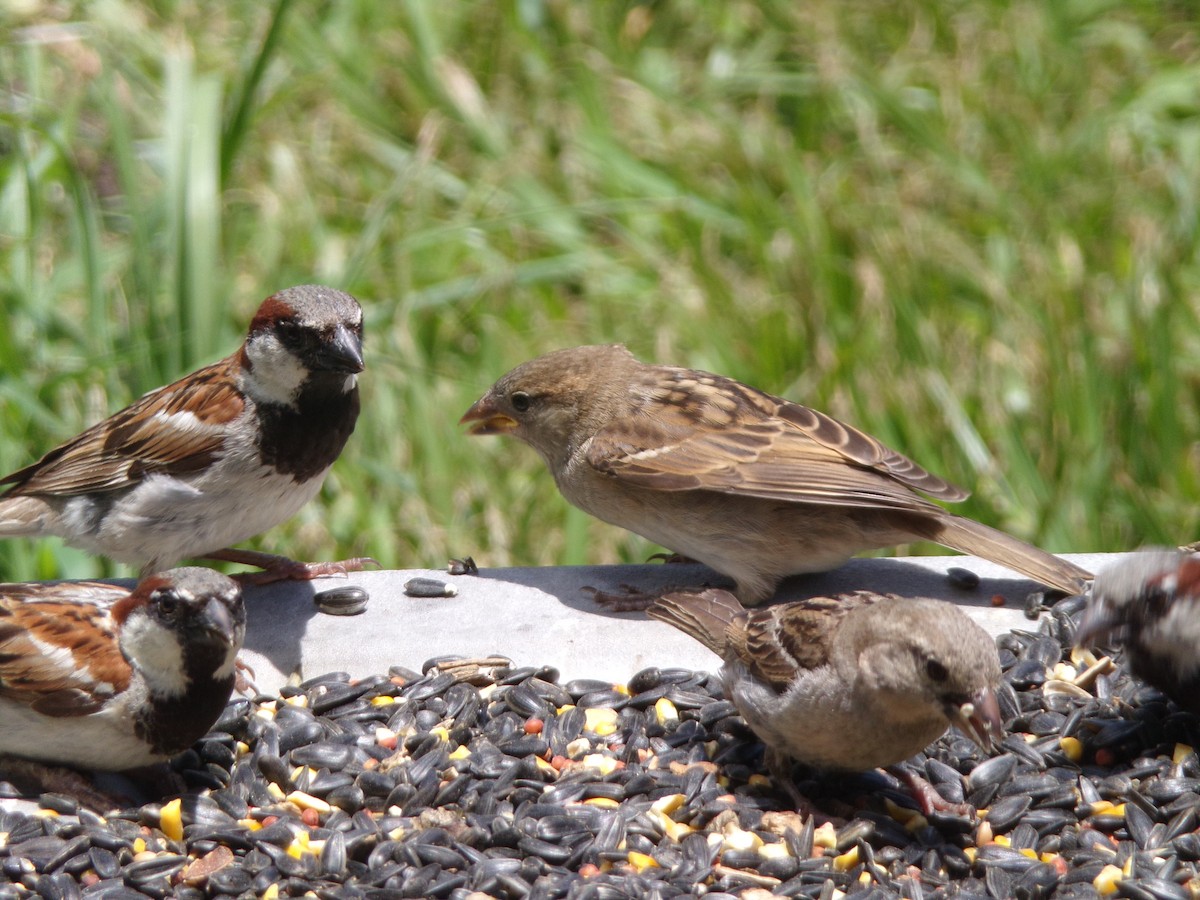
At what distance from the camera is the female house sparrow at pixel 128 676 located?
2.88m

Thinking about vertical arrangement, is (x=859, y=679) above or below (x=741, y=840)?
above

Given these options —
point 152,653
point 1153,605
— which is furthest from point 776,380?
point 152,653

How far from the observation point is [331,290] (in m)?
3.67

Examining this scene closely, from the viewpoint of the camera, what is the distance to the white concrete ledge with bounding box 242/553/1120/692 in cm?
353

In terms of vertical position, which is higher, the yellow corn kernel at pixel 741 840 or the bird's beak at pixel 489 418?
the bird's beak at pixel 489 418

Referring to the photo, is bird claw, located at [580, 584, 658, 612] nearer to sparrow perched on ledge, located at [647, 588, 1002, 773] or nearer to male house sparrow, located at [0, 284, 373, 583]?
sparrow perched on ledge, located at [647, 588, 1002, 773]

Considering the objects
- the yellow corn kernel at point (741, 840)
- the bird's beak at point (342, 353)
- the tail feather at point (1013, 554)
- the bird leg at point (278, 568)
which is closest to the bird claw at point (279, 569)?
the bird leg at point (278, 568)

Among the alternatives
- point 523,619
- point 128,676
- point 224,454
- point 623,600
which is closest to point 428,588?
Answer: point 523,619

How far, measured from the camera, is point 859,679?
2766mm

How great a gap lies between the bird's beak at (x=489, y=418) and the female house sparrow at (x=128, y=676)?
1358 millimetres

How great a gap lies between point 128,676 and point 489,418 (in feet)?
5.00

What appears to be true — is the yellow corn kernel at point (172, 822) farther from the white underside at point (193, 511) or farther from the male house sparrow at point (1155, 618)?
the male house sparrow at point (1155, 618)

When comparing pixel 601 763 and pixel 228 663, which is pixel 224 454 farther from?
pixel 601 763

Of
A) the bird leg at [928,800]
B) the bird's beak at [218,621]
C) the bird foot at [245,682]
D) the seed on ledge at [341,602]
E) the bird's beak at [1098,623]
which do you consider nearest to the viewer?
the bird's beak at [218,621]
